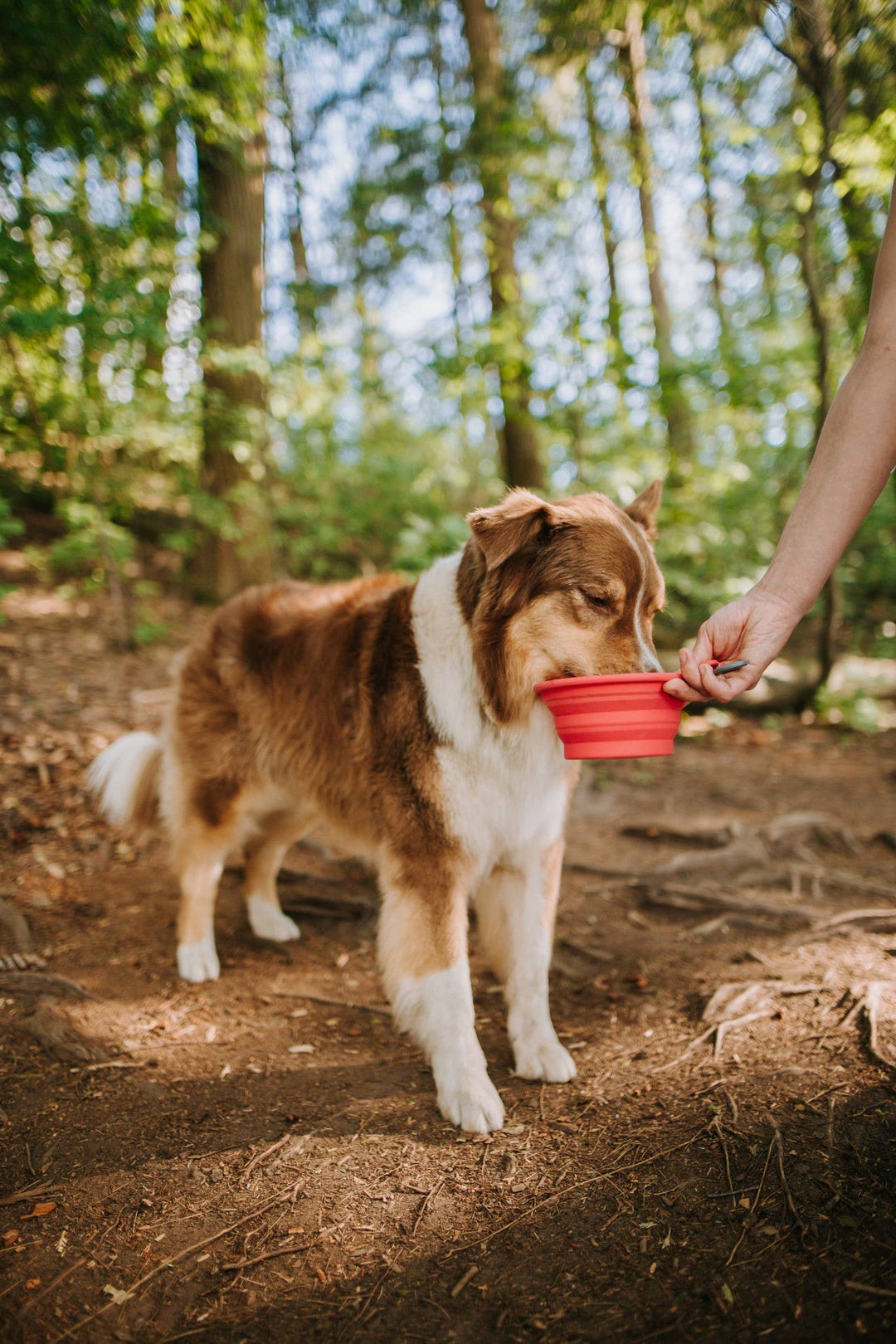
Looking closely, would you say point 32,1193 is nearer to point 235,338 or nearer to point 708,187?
point 235,338

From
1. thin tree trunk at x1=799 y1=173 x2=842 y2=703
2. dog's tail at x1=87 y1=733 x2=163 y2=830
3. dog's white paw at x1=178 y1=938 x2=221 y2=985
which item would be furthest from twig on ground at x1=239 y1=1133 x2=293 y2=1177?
thin tree trunk at x1=799 y1=173 x2=842 y2=703

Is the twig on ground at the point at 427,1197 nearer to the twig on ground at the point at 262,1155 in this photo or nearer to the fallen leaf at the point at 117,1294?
the twig on ground at the point at 262,1155

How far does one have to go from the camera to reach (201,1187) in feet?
7.18

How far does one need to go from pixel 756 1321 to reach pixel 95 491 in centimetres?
697

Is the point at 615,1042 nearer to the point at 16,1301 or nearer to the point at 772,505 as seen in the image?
the point at 16,1301

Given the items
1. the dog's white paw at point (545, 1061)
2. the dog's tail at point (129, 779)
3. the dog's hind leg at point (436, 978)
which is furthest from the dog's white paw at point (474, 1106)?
the dog's tail at point (129, 779)

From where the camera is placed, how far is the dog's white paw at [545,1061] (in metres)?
2.76

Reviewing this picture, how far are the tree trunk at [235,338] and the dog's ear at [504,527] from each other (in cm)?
528

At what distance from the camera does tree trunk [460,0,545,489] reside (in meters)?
9.11

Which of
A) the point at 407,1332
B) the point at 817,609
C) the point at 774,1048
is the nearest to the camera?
the point at 407,1332

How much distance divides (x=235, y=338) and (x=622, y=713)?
703 cm

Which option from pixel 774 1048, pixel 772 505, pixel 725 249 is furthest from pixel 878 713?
pixel 725 249

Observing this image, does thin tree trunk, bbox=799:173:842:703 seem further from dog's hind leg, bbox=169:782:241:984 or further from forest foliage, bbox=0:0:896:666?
dog's hind leg, bbox=169:782:241:984

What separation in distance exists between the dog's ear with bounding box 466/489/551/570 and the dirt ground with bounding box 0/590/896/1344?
6.10ft
